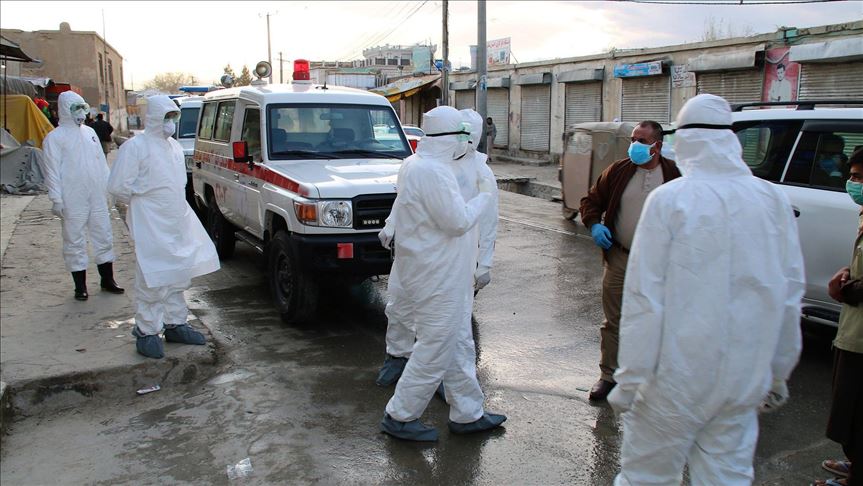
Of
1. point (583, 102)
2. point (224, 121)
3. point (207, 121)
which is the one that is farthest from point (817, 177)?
point (583, 102)

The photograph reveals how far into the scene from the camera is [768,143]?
581cm

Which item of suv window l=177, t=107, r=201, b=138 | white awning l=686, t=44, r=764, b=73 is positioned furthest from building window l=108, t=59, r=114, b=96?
white awning l=686, t=44, r=764, b=73

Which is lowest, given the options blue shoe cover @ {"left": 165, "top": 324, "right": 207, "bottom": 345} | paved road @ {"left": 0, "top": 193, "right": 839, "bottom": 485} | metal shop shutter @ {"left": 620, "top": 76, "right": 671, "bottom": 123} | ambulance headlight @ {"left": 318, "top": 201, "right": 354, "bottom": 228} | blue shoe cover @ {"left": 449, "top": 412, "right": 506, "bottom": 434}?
paved road @ {"left": 0, "top": 193, "right": 839, "bottom": 485}

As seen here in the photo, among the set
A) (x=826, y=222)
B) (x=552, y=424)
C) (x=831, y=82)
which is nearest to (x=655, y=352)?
(x=552, y=424)

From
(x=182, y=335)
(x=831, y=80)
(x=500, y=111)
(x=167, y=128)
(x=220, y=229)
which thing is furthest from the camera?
(x=500, y=111)

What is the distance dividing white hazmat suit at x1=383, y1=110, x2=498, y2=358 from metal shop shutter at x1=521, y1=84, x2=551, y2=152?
71.6 feet

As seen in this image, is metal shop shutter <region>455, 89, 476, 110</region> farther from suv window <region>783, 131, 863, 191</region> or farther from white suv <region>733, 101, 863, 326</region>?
suv window <region>783, 131, 863, 191</region>

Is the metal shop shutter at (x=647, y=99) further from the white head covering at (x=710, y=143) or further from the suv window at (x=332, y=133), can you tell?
the white head covering at (x=710, y=143)

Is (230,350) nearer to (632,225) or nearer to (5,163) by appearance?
(632,225)

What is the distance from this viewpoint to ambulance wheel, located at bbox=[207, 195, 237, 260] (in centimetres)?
894

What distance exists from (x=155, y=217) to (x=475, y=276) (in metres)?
2.44

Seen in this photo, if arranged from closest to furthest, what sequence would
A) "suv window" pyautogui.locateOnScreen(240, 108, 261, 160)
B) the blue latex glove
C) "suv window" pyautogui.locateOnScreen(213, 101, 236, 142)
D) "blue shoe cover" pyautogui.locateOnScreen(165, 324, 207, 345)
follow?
the blue latex glove < "blue shoe cover" pyautogui.locateOnScreen(165, 324, 207, 345) < "suv window" pyautogui.locateOnScreen(240, 108, 261, 160) < "suv window" pyautogui.locateOnScreen(213, 101, 236, 142)

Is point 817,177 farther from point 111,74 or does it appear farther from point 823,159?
point 111,74

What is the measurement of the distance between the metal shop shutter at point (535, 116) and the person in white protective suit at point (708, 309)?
24332 millimetres
